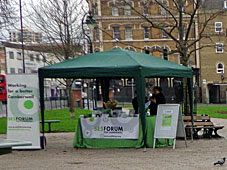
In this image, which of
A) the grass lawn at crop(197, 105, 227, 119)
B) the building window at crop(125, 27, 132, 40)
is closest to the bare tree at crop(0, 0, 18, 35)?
the grass lawn at crop(197, 105, 227, 119)

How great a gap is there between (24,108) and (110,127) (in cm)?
278

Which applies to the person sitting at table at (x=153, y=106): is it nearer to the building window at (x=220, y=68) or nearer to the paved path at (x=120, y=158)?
the paved path at (x=120, y=158)

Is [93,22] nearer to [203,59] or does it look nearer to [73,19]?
[73,19]

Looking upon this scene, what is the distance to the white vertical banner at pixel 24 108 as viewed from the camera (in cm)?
1748

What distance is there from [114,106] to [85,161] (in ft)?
13.7

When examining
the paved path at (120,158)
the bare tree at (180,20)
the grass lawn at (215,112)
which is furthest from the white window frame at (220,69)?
the paved path at (120,158)

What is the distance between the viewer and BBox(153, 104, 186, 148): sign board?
1720 cm

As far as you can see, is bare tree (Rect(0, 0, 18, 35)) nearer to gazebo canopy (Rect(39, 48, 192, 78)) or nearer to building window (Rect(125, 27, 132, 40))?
gazebo canopy (Rect(39, 48, 192, 78))

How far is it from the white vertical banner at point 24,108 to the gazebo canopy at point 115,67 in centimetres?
56

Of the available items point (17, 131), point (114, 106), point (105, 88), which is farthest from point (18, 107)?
point (105, 88)

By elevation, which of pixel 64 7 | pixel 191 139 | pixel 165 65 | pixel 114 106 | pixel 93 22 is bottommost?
pixel 191 139

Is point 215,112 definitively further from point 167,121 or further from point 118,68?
point 118,68

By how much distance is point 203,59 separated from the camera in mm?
79312

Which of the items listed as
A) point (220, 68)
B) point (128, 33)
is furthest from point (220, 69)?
point (128, 33)
